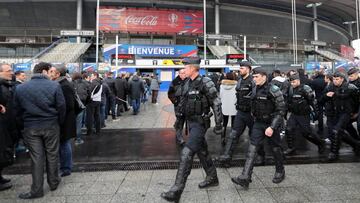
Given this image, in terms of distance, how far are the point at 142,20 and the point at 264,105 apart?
3704 cm

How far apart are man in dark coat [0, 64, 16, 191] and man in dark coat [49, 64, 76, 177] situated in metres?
0.68

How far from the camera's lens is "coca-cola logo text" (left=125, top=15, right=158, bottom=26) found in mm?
38531

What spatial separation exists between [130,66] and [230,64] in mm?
9857

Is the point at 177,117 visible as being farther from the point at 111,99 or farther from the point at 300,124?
the point at 111,99

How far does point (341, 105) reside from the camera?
5527 millimetres

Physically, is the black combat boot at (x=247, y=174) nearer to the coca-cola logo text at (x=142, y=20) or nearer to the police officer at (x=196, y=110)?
the police officer at (x=196, y=110)

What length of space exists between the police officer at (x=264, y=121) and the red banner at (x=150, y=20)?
36359 millimetres

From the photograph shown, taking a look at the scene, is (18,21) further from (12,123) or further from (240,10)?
(12,123)

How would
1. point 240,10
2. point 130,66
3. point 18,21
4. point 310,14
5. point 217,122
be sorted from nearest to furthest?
1. point 217,122
2. point 130,66
3. point 18,21
4. point 240,10
5. point 310,14


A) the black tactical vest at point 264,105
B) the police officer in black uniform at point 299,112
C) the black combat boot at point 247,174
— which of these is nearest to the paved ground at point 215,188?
the black combat boot at point 247,174

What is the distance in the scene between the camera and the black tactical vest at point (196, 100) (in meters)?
3.87

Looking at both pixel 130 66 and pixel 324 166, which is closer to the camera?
pixel 324 166

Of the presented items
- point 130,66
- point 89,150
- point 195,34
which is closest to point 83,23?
point 195,34

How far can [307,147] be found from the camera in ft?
20.7
